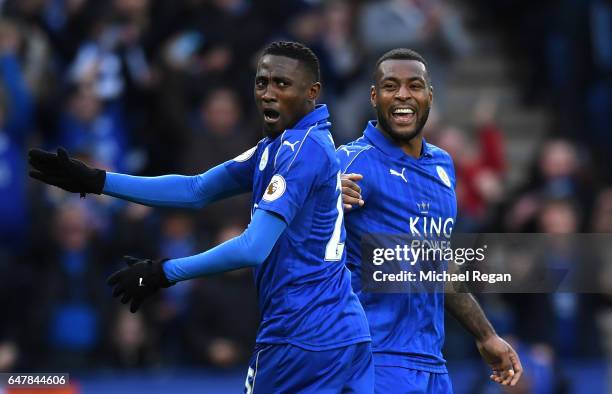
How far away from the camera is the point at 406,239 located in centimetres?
645

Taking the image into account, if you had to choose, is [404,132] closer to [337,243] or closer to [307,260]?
[337,243]

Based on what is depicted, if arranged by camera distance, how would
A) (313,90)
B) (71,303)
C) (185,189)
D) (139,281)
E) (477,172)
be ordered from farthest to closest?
(477,172) < (71,303) < (185,189) < (313,90) < (139,281)

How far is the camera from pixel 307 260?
18.7 feet

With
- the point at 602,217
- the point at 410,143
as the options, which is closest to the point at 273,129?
the point at 410,143

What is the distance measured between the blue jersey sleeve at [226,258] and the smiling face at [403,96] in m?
1.36

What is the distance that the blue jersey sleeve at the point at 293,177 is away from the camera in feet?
17.9

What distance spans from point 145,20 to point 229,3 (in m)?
0.81

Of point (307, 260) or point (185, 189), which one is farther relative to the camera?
point (185, 189)

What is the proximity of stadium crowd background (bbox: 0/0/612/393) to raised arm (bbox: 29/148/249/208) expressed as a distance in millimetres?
4263

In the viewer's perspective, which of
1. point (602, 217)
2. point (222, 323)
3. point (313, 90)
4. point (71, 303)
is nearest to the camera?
point (313, 90)

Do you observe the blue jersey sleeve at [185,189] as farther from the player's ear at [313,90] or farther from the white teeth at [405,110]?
the white teeth at [405,110]

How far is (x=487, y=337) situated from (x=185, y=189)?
168 centimetres

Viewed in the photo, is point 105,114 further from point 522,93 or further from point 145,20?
point 522,93

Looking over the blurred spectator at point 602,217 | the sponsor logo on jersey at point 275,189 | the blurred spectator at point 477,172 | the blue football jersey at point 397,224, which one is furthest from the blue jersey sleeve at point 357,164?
the blurred spectator at point 602,217
